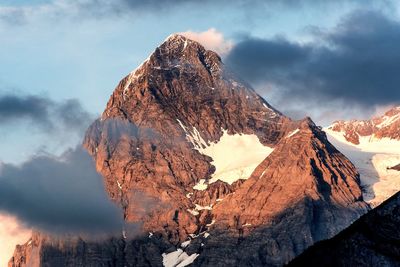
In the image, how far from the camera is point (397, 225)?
116750 mm

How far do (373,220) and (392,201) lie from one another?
266 cm

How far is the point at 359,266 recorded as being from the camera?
11438 cm

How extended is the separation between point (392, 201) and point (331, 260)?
27.8 ft

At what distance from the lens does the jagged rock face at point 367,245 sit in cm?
11506

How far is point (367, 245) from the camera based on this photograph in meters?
116

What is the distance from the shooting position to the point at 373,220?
387 ft

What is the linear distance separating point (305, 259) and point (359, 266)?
5.63m

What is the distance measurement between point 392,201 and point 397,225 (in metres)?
2.89

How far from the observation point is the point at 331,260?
11569 centimetres

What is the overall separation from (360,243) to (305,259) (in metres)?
5.40

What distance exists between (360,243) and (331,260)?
3053mm

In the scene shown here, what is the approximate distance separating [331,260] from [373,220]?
581 cm

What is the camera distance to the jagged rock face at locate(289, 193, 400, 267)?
115 m

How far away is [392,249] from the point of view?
379 feet
